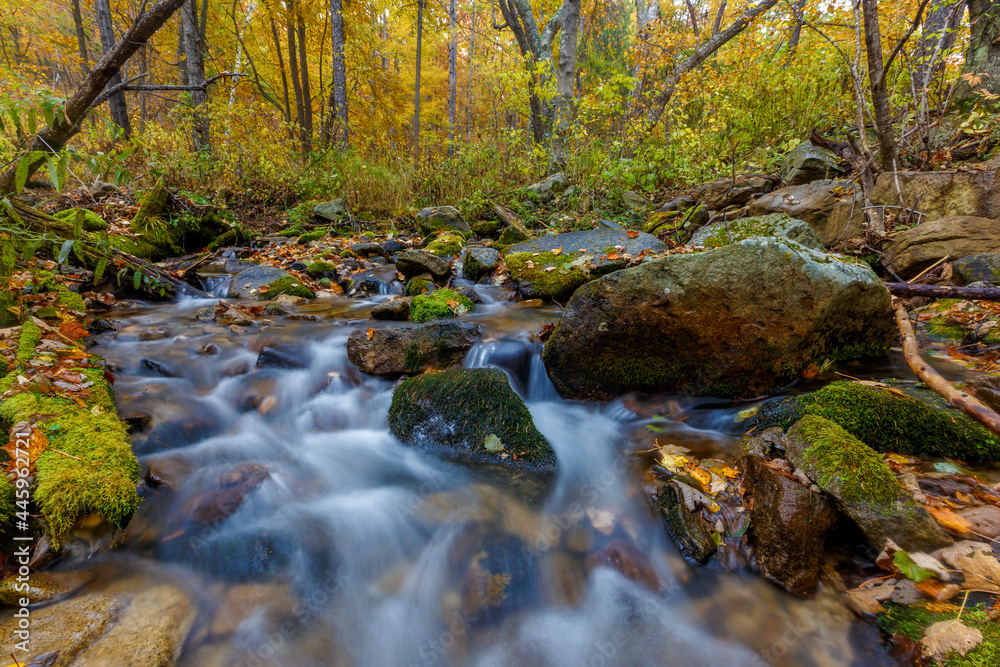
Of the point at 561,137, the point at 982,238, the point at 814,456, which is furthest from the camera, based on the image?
the point at 561,137

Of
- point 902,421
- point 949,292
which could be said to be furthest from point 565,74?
point 902,421

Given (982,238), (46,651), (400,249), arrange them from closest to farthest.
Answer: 1. (46,651)
2. (982,238)
3. (400,249)

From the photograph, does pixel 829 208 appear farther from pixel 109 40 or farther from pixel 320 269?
pixel 109 40

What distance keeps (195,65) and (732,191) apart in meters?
13.1

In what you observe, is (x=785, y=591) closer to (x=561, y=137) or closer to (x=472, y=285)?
(x=472, y=285)

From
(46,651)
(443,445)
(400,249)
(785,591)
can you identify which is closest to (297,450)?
(443,445)

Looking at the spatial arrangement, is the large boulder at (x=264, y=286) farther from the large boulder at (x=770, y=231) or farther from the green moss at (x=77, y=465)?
the large boulder at (x=770, y=231)

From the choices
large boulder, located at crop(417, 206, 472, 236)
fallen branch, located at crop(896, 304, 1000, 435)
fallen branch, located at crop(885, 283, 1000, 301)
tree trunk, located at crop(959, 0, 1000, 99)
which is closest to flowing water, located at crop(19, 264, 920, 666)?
fallen branch, located at crop(896, 304, 1000, 435)

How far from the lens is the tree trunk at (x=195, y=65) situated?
33.4 feet

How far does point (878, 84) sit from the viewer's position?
4738mm

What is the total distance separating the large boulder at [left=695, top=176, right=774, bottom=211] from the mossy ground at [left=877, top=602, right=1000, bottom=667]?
255 inches

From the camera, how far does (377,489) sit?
2922 mm

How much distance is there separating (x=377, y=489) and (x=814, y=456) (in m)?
2.56

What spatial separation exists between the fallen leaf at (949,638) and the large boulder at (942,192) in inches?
200
